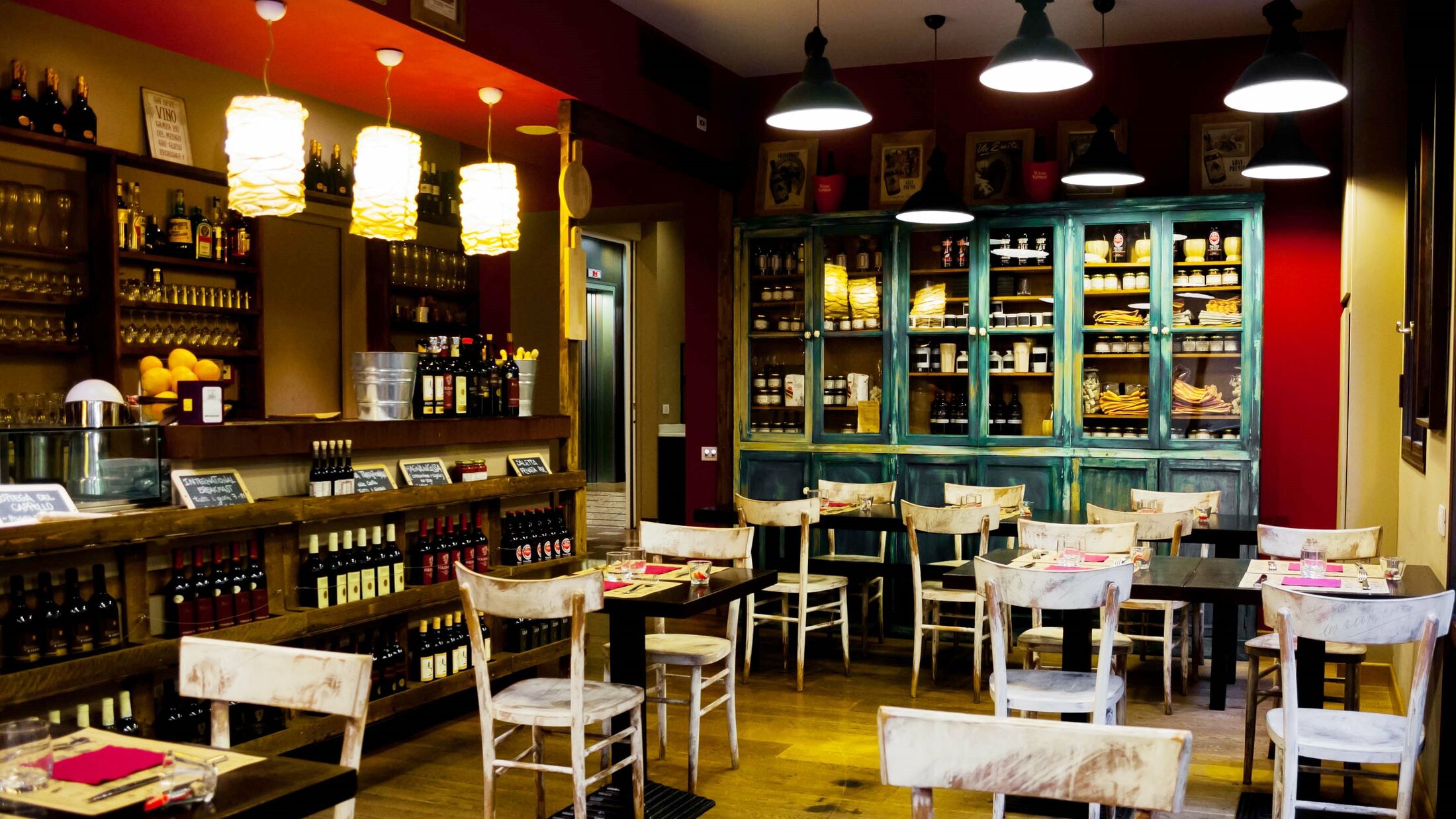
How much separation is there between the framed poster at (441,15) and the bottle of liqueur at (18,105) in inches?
89.2

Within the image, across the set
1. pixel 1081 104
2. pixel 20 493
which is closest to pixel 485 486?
pixel 20 493

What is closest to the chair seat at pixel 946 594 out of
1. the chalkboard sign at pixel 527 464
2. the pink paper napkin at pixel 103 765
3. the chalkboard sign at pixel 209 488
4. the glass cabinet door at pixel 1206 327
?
the glass cabinet door at pixel 1206 327

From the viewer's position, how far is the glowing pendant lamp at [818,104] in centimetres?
459

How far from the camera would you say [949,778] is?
74.2 inches

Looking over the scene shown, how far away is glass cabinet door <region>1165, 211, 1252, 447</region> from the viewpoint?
673 cm

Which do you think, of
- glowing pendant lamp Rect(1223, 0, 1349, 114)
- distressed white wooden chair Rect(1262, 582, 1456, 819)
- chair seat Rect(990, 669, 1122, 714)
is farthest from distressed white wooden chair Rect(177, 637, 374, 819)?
Result: glowing pendant lamp Rect(1223, 0, 1349, 114)

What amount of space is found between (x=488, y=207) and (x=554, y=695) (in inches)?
101

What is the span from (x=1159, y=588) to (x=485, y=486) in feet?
9.22

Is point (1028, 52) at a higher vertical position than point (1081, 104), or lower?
lower

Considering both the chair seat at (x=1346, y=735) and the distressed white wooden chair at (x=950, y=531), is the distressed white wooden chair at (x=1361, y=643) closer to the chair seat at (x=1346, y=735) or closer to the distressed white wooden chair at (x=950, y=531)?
the chair seat at (x=1346, y=735)

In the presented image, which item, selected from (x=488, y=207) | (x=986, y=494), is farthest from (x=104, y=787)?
(x=986, y=494)

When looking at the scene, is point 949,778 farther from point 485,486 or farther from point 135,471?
point 485,486

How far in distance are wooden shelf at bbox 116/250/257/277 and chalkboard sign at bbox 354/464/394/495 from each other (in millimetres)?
2274

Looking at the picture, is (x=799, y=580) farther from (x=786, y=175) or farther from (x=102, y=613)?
(x=102, y=613)
